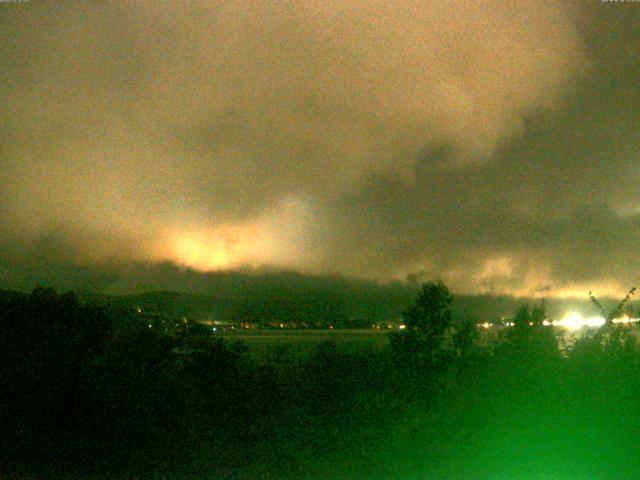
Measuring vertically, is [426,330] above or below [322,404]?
above

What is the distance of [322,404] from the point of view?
55.5ft

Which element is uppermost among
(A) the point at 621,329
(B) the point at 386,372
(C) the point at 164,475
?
(A) the point at 621,329

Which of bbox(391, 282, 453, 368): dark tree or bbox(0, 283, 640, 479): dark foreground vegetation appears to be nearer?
bbox(0, 283, 640, 479): dark foreground vegetation

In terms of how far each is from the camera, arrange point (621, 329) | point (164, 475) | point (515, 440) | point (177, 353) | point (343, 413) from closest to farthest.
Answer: point (164, 475) → point (515, 440) → point (621, 329) → point (343, 413) → point (177, 353)

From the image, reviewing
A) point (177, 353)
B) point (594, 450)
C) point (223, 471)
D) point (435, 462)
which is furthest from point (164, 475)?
point (594, 450)

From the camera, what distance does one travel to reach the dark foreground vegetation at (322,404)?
12359 millimetres

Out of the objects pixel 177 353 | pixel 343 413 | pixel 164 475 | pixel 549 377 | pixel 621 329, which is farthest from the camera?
pixel 177 353

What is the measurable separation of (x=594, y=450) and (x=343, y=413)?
5.65 m

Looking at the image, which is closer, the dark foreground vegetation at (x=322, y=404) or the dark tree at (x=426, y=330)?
the dark foreground vegetation at (x=322, y=404)

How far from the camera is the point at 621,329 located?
48.7ft

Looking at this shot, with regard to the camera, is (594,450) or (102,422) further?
(102,422)

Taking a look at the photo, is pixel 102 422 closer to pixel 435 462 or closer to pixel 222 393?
pixel 222 393

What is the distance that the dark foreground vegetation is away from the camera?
12359 millimetres

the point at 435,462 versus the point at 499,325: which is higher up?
the point at 499,325
